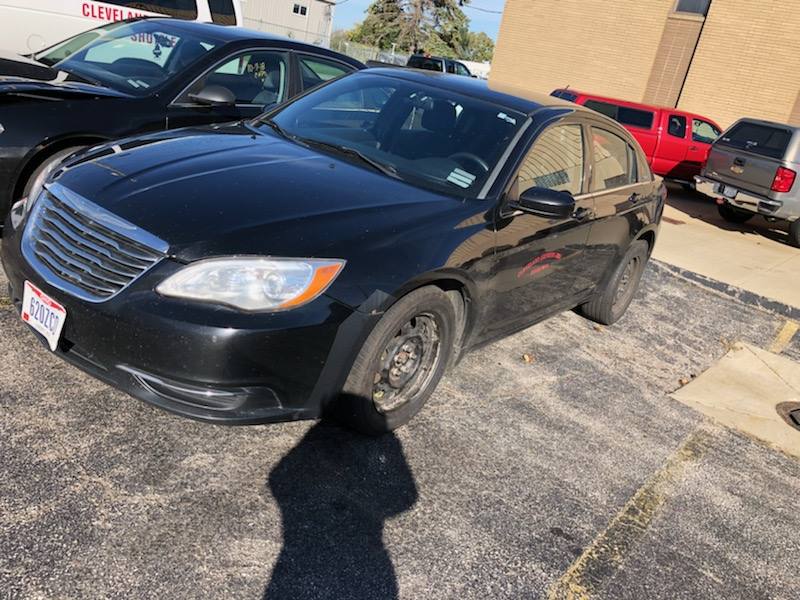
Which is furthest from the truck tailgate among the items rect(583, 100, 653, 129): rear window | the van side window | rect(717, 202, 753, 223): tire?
the van side window

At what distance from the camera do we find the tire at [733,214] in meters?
12.2

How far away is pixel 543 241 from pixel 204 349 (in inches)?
83.0

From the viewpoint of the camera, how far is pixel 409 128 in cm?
397

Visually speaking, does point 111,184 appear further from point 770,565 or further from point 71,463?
point 770,565

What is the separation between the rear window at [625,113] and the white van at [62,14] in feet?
28.6

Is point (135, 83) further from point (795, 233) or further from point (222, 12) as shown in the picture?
point (795, 233)

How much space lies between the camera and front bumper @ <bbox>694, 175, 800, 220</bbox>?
10.4 meters

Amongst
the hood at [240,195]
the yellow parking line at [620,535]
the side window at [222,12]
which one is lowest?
the yellow parking line at [620,535]

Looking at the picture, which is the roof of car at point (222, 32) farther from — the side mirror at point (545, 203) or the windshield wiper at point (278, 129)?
the side mirror at point (545, 203)

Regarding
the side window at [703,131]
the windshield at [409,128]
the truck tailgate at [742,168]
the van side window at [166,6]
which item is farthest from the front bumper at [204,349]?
the side window at [703,131]

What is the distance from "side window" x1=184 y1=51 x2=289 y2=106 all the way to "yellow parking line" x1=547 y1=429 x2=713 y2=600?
13.3 ft

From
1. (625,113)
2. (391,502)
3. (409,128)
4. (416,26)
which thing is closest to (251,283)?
(391,502)

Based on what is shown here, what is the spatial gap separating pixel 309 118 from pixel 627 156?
7.84ft

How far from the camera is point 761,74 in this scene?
18.6 meters
